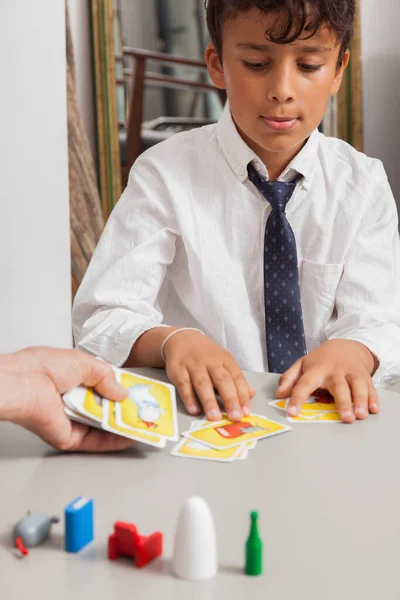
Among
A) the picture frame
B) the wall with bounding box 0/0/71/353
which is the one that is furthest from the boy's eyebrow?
the picture frame

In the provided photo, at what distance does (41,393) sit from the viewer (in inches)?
39.2

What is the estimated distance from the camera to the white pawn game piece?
2.30ft

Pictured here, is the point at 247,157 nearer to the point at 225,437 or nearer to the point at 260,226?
the point at 260,226

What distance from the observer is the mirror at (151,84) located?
12.1 ft

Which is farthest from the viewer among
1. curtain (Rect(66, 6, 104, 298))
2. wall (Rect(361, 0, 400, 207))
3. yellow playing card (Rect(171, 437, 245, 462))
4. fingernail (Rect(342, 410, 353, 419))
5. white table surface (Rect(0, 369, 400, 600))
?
wall (Rect(361, 0, 400, 207))

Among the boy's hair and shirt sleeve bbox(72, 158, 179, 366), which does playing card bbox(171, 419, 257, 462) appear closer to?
shirt sleeve bbox(72, 158, 179, 366)

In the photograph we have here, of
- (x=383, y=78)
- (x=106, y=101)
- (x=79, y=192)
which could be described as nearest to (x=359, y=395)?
(x=79, y=192)

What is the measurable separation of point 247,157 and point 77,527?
1058 mm

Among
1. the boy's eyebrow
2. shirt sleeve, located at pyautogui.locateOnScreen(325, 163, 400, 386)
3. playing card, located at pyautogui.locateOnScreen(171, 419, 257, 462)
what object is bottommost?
playing card, located at pyautogui.locateOnScreen(171, 419, 257, 462)

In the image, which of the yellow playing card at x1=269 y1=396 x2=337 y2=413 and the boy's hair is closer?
the yellow playing card at x1=269 y1=396 x2=337 y2=413

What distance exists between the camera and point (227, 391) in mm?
1156

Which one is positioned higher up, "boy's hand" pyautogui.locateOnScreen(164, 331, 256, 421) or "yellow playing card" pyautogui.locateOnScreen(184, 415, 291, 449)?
"boy's hand" pyautogui.locateOnScreen(164, 331, 256, 421)

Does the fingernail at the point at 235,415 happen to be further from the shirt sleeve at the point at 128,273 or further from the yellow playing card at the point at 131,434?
the shirt sleeve at the point at 128,273

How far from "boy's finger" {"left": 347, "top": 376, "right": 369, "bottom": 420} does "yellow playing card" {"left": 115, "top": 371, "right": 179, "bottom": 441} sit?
266 millimetres
